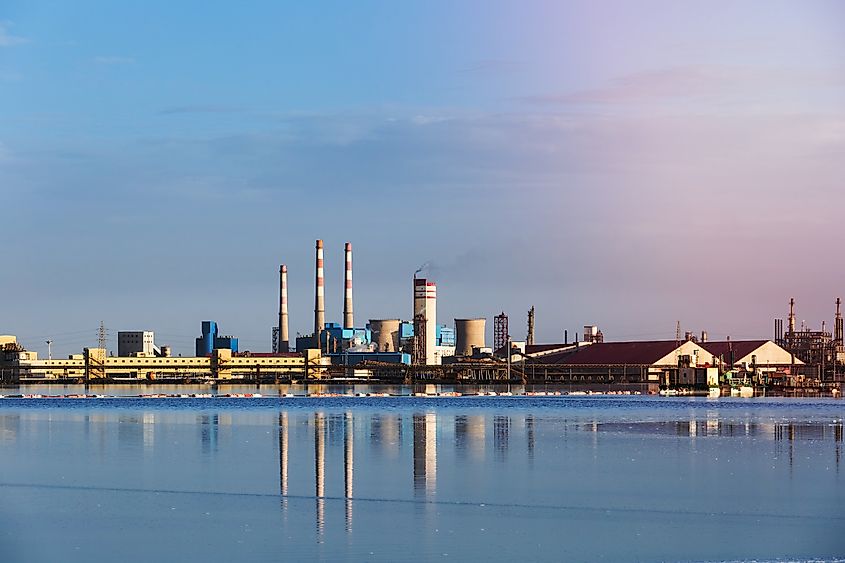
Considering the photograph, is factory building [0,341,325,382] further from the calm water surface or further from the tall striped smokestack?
the calm water surface

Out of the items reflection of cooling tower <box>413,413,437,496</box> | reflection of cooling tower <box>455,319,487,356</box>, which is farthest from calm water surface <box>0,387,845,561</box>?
reflection of cooling tower <box>455,319,487,356</box>

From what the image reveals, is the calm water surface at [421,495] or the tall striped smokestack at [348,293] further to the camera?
the tall striped smokestack at [348,293]

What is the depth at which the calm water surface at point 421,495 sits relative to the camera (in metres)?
21.2

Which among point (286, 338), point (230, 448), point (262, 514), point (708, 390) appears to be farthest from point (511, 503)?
point (286, 338)

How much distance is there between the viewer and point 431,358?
168 metres

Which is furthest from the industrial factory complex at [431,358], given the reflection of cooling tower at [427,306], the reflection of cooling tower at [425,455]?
the reflection of cooling tower at [425,455]

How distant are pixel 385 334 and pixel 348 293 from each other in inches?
439

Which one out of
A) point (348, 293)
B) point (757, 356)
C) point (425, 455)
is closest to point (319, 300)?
point (348, 293)

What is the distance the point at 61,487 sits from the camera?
29.7m

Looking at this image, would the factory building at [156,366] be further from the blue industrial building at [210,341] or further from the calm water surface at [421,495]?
the calm water surface at [421,495]

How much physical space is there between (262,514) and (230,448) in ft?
55.3

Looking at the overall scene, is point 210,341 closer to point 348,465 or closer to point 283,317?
point 283,317

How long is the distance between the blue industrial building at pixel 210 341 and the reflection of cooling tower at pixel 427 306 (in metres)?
35.1

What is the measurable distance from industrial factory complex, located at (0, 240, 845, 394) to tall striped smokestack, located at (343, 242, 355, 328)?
0.14 metres
